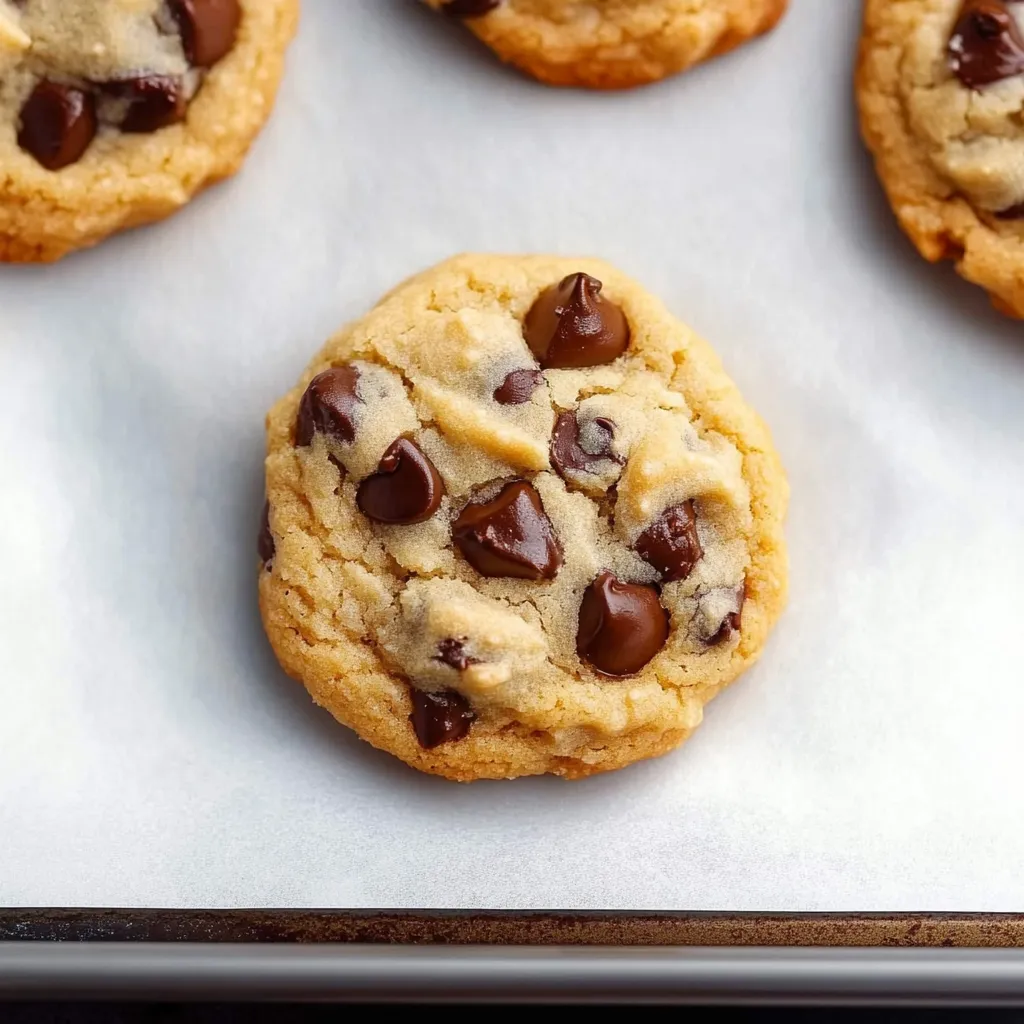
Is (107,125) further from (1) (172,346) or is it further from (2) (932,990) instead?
(2) (932,990)

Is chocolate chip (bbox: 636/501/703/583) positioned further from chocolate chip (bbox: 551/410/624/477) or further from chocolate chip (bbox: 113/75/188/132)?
chocolate chip (bbox: 113/75/188/132)

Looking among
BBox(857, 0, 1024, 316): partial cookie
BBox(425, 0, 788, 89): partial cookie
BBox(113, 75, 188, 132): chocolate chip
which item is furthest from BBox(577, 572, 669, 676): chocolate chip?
BBox(113, 75, 188, 132): chocolate chip

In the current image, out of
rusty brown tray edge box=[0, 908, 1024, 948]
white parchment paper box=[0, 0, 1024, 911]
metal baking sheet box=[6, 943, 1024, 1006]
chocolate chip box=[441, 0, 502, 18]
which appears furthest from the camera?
chocolate chip box=[441, 0, 502, 18]

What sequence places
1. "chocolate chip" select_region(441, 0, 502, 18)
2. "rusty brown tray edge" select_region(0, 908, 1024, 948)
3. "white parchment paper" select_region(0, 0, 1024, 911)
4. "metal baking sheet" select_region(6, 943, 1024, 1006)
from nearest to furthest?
"metal baking sheet" select_region(6, 943, 1024, 1006) → "rusty brown tray edge" select_region(0, 908, 1024, 948) → "white parchment paper" select_region(0, 0, 1024, 911) → "chocolate chip" select_region(441, 0, 502, 18)

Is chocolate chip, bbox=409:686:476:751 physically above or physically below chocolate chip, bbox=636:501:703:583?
below

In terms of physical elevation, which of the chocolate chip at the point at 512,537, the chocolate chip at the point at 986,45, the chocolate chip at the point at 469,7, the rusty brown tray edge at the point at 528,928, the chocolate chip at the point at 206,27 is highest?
the chocolate chip at the point at 986,45

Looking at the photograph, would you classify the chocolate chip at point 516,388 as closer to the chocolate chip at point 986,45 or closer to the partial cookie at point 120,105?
the partial cookie at point 120,105

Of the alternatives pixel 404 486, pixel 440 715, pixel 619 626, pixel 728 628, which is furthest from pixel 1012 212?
pixel 440 715

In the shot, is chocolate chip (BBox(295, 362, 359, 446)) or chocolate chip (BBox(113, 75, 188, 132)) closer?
chocolate chip (BBox(295, 362, 359, 446))

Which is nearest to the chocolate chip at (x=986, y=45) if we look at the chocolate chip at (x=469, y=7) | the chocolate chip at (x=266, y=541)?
the chocolate chip at (x=469, y=7)

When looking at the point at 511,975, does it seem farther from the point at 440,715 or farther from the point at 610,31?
the point at 610,31
